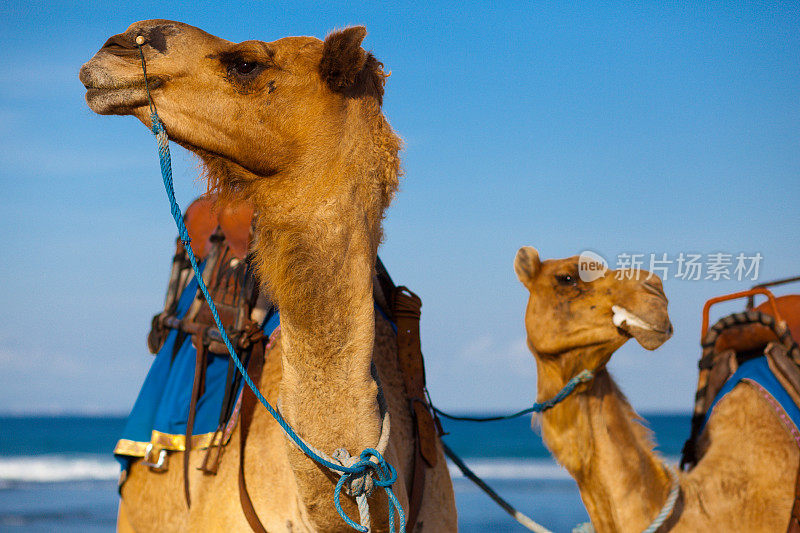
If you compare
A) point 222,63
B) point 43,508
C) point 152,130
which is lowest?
point 43,508

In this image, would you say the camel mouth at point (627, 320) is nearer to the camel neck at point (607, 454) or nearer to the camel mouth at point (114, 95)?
the camel neck at point (607, 454)

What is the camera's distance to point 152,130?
7.16ft

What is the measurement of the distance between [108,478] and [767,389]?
19563 millimetres

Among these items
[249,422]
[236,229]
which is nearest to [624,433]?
[249,422]

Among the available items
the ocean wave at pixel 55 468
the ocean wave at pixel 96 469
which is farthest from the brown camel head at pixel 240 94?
the ocean wave at pixel 55 468

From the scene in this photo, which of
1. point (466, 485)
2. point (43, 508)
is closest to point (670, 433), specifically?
point (466, 485)

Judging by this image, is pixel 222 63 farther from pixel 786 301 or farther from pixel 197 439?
pixel 786 301

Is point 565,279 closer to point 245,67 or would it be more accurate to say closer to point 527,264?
point 527,264

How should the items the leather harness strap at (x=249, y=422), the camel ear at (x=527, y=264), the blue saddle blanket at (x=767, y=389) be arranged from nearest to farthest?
the leather harness strap at (x=249, y=422) → the blue saddle blanket at (x=767, y=389) → the camel ear at (x=527, y=264)

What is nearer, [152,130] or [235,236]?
[152,130]

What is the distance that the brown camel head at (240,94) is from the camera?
2158mm

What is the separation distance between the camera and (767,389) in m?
4.28

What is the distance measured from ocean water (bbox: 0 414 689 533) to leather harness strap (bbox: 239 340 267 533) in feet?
2.50

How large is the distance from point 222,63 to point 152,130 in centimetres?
25
